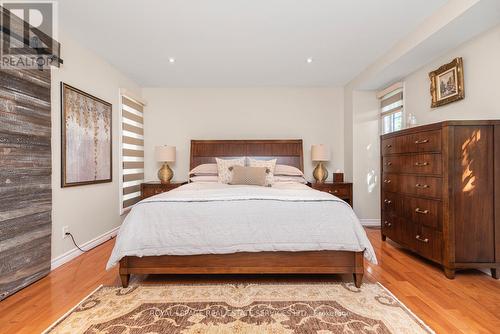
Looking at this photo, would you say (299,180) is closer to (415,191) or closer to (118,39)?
(415,191)

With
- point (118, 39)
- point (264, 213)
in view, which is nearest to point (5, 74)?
point (118, 39)

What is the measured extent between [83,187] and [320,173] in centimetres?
334

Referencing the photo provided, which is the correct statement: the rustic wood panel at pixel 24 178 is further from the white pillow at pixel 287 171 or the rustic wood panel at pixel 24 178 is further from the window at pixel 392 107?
the window at pixel 392 107

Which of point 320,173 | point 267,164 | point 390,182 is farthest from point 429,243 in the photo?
point 267,164

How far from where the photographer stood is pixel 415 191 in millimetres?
2754

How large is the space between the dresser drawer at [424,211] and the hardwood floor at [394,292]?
44 cm

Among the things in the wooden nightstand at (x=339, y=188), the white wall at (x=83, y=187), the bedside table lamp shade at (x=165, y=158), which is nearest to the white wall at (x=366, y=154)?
the wooden nightstand at (x=339, y=188)

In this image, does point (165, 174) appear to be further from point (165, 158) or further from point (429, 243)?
point (429, 243)

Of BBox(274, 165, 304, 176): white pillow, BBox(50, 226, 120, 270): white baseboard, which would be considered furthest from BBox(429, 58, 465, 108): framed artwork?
BBox(50, 226, 120, 270): white baseboard

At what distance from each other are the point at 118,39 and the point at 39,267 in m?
2.38

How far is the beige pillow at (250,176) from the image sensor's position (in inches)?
138

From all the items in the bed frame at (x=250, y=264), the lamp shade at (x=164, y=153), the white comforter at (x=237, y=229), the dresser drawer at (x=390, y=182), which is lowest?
the bed frame at (x=250, y=264)

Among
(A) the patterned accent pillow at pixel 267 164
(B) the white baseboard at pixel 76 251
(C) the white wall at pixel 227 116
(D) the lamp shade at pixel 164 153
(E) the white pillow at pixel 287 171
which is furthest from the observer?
(C) the white wall at pixel 227 116

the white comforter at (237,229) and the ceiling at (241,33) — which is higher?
the ceiling at (241,33)
